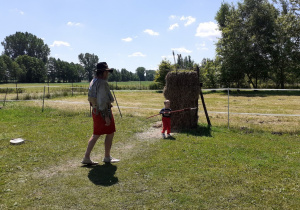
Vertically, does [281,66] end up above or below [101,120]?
above

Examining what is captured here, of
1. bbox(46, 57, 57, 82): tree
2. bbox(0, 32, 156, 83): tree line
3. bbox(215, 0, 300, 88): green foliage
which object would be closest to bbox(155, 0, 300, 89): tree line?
bbox(215, 0, 300, 88): green foliage

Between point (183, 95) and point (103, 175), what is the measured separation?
482cm

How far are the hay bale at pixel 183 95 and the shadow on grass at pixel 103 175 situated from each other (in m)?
4.08

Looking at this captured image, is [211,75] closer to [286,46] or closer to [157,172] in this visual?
[286,46]

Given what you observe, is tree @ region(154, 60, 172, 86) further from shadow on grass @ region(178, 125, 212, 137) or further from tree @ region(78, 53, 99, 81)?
tree @ region(78, 53, 99, 81)

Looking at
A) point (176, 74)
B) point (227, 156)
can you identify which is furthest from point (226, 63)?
point (227, 156)

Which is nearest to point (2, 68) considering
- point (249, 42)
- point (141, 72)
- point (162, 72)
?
point (162, 72)

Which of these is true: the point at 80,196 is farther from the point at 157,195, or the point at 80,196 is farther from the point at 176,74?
the point at 176,74

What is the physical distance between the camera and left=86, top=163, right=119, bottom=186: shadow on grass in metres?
4.19

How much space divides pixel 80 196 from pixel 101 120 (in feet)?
5.30

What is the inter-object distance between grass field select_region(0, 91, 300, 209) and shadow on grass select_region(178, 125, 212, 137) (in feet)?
0.22

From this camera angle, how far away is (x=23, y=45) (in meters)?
122

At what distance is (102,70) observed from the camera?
489 centimetres

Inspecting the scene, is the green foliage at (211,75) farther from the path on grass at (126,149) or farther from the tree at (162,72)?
the path on grass at (126,149)
